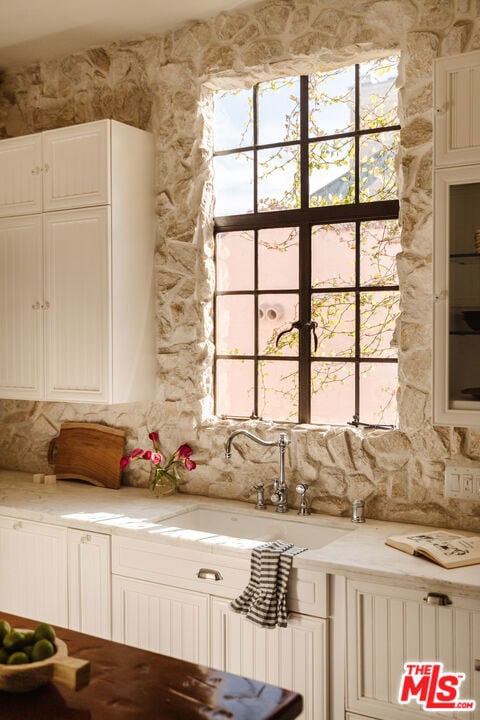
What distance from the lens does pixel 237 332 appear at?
361cm

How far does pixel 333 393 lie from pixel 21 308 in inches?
63.2

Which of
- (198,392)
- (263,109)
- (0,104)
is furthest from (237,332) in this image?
(0,104)

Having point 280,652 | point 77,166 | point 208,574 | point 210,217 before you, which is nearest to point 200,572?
point 208,574

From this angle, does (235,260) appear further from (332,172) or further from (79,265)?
(79,265)

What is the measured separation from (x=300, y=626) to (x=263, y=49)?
241 centimetres

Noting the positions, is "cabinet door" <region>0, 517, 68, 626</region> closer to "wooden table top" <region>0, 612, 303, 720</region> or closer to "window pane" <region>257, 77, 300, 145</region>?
"wooden table top" <region>0, 612, 303, 720</region>

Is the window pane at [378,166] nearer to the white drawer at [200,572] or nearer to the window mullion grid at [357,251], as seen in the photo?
the window mullion grid at [357,251]

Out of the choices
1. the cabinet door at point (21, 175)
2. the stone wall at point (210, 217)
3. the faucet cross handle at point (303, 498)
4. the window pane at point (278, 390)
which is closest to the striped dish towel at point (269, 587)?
the faucet cross handle at point (303, 498)

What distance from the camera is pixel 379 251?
3205 mm

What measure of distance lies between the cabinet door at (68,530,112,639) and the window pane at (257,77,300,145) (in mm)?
1947

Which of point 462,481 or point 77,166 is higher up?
point 77,166

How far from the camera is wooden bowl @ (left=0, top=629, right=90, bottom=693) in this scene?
5.19ft

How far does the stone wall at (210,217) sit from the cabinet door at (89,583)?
0.63 metres

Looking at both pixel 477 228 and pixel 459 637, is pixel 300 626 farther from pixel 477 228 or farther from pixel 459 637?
pixel 477 228
